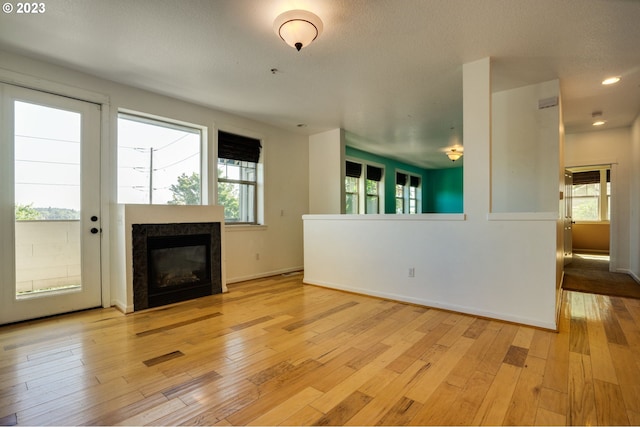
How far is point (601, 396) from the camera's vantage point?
5.70 ft

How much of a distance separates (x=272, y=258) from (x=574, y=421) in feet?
14.5

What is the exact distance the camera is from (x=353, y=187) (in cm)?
761

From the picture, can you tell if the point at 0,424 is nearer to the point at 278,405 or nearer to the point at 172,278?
the point at 278,405

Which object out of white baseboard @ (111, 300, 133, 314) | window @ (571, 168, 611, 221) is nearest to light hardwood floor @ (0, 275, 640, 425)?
white baseboard @ (111, 300, 133, 314)

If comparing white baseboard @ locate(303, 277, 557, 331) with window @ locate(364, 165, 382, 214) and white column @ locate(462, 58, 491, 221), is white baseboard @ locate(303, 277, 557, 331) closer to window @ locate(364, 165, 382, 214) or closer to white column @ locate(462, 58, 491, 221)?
white column @ locate(462, 58, 491, 221)

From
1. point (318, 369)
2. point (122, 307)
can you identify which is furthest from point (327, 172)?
point (318, 369)

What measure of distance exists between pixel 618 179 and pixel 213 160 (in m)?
6.76

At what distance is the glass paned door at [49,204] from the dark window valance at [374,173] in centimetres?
589

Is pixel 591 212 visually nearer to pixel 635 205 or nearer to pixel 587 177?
pixel 587 177

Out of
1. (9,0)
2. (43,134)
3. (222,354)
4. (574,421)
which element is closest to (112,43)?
(9,0)

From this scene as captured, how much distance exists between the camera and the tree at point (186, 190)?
13.8 feet

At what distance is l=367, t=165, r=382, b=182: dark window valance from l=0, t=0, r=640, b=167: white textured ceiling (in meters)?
3.50

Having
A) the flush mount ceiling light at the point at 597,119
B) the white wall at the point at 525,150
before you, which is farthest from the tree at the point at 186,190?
the flush mount ceiling light at the point at 597,119

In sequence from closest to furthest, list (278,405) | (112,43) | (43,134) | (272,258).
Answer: (278,405)
(112,43)
(43,134)
(272,258)
